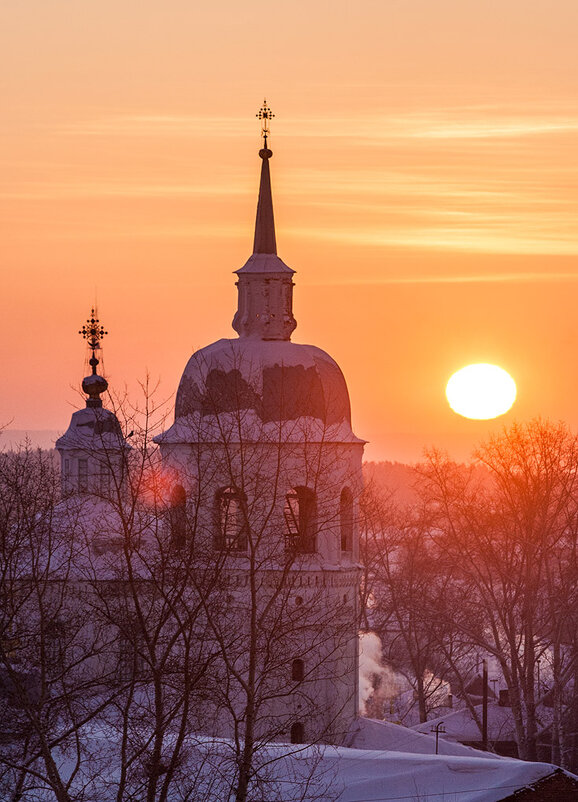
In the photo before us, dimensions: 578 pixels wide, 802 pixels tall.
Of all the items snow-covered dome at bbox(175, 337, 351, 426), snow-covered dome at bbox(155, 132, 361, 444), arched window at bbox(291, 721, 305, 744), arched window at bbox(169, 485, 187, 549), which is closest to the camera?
arched window at bbox(169, 485, 187, 549)

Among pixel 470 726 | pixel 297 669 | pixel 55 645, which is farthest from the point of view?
pixel 470 726

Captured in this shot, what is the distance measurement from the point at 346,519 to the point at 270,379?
3.64 meters

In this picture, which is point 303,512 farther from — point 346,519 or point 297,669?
point 297,669

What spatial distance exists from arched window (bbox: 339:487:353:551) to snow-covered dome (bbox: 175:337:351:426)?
1.63 metres

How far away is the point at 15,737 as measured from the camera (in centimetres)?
2402

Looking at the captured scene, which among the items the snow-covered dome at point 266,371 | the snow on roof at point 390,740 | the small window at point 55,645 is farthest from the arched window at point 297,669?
the small window at point 55,645

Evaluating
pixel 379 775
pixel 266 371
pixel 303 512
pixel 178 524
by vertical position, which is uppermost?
pixel 266 371

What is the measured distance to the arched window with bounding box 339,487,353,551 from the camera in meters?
38.0

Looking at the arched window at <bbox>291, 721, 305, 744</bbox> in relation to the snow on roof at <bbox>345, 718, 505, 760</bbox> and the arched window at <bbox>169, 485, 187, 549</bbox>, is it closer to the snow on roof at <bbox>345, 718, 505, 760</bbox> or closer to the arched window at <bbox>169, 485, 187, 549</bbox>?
the snow on roof at <bbox>345, 718, 505, 760</bbox>

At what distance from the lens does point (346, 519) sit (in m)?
38.4

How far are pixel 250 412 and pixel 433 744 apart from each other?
802 cm

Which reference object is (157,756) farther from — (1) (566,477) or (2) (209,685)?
(1) (566,477)

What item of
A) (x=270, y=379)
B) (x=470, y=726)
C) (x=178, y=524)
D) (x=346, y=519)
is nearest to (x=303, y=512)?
(x=346, y=519)

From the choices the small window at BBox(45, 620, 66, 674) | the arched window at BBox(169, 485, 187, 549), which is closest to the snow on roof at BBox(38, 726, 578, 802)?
the small window at BBox(45, 620, 66, 674)
